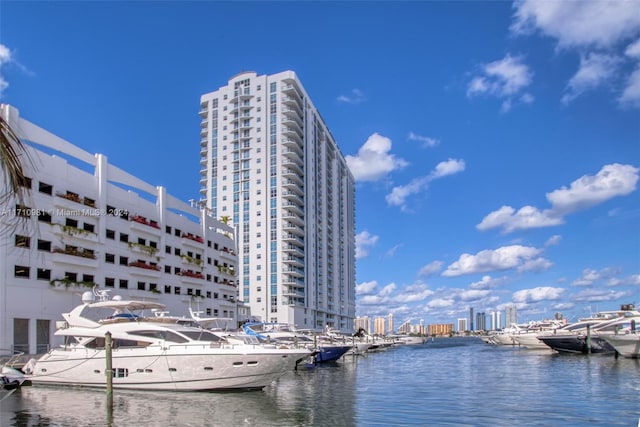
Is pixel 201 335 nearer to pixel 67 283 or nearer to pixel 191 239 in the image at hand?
pixel 67 283

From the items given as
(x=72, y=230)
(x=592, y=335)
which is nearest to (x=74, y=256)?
(x=72, y=230)

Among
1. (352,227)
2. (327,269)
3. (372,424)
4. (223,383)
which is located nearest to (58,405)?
(223,383)

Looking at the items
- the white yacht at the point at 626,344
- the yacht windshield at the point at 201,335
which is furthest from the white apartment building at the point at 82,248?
the white yacht at the point at 626,344

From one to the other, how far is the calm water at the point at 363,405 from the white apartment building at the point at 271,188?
71163mm

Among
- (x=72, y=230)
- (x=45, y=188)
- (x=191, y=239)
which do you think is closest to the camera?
(x=45, y=188)

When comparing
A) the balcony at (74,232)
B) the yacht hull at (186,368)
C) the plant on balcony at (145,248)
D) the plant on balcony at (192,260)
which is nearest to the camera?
the yacht hull at (186,368)

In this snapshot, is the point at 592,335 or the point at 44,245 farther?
the point at 592,335

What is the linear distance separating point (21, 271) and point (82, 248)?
6391mm

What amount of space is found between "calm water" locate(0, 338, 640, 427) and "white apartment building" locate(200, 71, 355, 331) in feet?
233

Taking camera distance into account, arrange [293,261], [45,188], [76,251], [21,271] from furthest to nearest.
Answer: [293,261] → [76,251] → [45,188] → [21,271]

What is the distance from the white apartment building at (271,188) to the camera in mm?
105062

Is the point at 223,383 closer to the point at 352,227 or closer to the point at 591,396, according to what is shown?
the point at 591,396

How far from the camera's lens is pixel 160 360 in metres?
26.2

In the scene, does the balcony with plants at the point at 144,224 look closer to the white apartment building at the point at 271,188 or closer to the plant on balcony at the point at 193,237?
the plant on balcony at the point at 193,237
